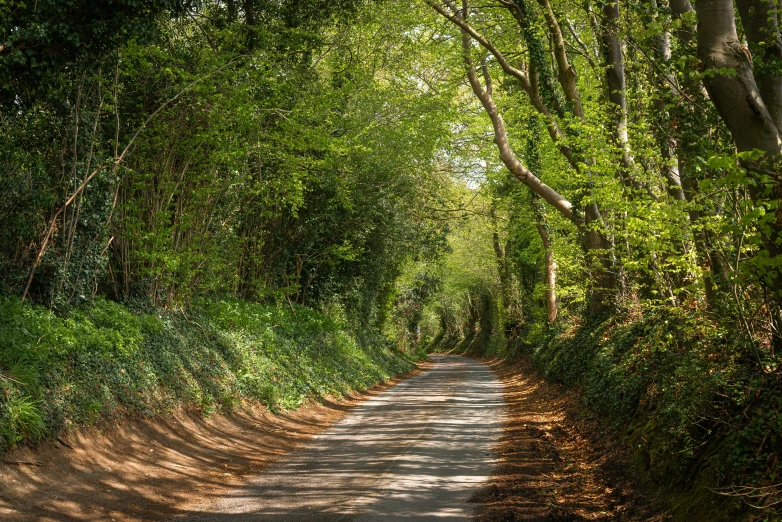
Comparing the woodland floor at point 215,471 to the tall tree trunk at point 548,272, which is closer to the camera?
the woodland floor at point 215,471

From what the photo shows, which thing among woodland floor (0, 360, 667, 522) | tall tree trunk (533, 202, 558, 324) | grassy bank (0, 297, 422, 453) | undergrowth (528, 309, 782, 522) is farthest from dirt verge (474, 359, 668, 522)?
tall tree trunk (533, 202, 558, 324)

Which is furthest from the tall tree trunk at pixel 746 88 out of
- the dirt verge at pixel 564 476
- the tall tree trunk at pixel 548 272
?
the tall tree trunk at pixel 548 272

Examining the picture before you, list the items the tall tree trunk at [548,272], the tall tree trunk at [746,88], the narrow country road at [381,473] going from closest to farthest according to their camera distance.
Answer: the tall tree trunk at [746,88], the narrow country road at [381,473], the tall tree trunk at [548,272]

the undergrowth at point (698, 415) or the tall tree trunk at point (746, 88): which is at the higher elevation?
the tall tree trunk at point (746, 88)

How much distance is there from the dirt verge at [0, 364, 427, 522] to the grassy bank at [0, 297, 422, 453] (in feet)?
0.91

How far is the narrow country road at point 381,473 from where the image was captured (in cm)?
710

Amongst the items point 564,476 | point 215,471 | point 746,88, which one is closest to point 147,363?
point 215,471

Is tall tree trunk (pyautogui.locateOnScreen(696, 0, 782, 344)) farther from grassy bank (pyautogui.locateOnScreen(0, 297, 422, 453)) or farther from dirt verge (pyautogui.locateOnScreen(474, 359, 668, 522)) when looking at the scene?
grassy bank (pyautogui.locateOnScreen(0, 297, 422, 453))

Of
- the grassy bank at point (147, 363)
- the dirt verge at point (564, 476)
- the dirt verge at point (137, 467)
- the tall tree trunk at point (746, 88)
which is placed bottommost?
the dirt verge at point (564, 476)

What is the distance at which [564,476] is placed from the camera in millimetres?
8781

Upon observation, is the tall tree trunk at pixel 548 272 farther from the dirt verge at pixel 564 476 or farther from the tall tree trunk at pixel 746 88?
the tall tree trunk at pixel 746 88

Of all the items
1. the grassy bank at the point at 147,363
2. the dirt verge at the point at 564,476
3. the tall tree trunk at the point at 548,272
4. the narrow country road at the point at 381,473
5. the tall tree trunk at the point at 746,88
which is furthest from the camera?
the tall tree trunk at the point at 548,272

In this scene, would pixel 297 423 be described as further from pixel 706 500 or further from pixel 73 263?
pixel 706 500

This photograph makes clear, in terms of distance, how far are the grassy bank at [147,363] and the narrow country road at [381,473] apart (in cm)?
227
